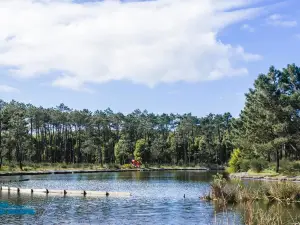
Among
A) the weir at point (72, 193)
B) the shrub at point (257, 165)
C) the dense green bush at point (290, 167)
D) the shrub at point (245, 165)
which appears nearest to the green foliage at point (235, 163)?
the shrub at point (245, 165)

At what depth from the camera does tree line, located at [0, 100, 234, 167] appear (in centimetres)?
11094

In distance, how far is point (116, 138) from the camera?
126125 mm

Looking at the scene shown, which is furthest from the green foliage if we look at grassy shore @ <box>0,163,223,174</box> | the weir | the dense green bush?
the weir

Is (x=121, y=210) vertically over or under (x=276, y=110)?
under

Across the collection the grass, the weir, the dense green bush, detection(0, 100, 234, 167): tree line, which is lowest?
the weir

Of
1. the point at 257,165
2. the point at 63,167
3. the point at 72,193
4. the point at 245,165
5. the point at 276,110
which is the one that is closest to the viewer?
the point at 72,193

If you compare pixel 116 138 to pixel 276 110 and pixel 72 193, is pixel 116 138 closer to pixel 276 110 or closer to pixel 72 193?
pixel 276 110

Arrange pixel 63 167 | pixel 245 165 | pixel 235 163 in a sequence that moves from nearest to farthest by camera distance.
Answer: pixel 245 165 < pixel 235 163 < pixel 63 167

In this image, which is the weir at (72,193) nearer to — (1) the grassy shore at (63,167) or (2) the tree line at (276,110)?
(2) the tree line at (276,110)

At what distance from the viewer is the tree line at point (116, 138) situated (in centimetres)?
11094

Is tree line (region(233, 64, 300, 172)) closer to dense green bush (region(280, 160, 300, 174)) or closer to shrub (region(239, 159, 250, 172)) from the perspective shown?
dense green bush (region(280, 160, 300, 174))

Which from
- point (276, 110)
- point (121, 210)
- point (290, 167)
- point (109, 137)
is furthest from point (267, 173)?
point (109, 137)

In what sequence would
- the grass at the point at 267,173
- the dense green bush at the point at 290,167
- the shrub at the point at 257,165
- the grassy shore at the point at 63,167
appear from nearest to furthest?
the dense green bush at the point at 290,167, the grass at the point at 267,173, the shrub at the point at 257,165, the grassy shore at the point at 63,167

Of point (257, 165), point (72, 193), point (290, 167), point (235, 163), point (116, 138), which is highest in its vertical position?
point (116, 138)
